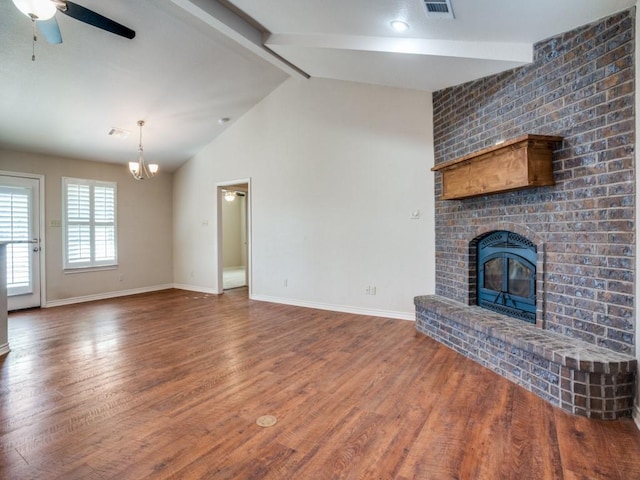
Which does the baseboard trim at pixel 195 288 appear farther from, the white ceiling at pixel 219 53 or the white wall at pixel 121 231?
the white ceiling at pixel 219 53

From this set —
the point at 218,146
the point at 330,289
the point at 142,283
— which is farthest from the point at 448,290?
the point at 142,283

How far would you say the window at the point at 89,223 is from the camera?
5.91 meters

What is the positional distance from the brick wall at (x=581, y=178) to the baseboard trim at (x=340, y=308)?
1798 millimetres

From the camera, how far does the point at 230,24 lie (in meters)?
3.66

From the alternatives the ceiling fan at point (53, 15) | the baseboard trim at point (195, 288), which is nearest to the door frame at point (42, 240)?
the baseboard trim at point (195, 288)

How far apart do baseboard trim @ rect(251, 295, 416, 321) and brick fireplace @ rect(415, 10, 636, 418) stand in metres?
1.15

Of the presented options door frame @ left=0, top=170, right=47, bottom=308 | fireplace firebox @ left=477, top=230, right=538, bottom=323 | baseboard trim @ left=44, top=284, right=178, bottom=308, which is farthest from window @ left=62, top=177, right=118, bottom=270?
fireplace firebox @ left=477, top=230, right=538, bottom=323

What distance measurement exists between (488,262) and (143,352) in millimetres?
3735

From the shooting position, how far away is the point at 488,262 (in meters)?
3.62

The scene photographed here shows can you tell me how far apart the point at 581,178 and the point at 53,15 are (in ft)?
12.4

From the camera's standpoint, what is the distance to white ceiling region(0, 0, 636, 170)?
2.82 m

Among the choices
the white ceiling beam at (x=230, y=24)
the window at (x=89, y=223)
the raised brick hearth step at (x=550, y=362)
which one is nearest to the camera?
the raised brick hearth step at (x=550, y=362)

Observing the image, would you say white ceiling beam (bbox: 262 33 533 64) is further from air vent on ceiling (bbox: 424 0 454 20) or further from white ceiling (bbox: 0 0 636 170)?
air vent on ceiling (bbox: 424 0 454 20)

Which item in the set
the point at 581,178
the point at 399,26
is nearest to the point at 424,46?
the point at 399,26
